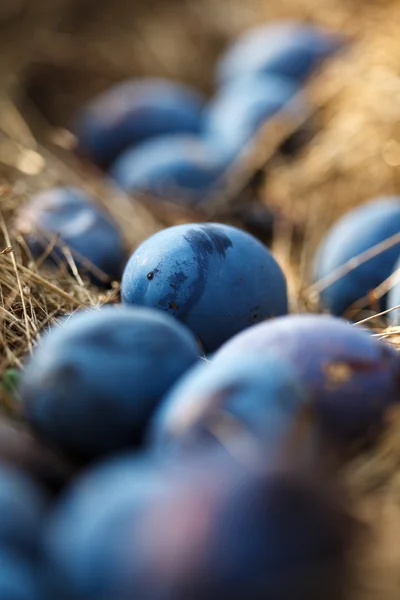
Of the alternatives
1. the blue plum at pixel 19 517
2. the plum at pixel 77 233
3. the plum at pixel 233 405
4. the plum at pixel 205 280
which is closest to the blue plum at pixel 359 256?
the plum at pixel 205 280

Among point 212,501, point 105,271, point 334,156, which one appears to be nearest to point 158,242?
point 105,271

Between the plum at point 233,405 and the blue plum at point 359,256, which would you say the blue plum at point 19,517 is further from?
the blue plum at point 359,256

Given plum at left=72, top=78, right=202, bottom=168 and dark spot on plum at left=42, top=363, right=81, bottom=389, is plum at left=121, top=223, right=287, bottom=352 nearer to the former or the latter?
dark spot on plum at left=42, top=363, right=81, bottom=389

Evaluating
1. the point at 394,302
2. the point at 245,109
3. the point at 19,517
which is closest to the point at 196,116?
the point at 245,109

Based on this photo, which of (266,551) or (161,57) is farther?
(161,57)

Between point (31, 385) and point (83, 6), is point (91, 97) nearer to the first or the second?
point (83, 6)

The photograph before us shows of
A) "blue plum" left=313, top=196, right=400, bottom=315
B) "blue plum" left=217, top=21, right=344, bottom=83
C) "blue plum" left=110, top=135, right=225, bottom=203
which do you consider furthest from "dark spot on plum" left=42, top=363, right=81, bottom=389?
"blue plum" left=217, top=21, right=344, bottom=83
